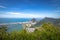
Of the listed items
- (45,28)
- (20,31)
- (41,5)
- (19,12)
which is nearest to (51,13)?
(41,5)

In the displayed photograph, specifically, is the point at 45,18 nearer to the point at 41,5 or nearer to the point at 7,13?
the point at 41,5

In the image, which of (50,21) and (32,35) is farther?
(50,21)

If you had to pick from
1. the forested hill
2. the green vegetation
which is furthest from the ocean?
the forested hill

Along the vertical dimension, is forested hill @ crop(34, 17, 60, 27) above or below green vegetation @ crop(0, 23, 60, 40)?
above

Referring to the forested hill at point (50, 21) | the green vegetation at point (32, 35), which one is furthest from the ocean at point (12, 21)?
the forested hill at point (50, 21)

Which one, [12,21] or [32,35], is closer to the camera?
[32,35]

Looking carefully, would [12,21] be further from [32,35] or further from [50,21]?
[50,21]

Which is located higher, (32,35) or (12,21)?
(12,21)

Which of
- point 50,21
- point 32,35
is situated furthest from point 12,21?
point 50,21

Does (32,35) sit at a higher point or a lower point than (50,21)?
lower

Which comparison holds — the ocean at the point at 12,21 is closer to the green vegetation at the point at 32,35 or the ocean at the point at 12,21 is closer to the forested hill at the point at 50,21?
the green vegetation at the point at 32,35

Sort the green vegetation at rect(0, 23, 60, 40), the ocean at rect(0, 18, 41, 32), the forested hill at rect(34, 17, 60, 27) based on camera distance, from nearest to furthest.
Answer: the green vegetation at rect(0, 23, 60, 40) < the ocean at rect(0, 18, 41, 32) < the forested hill at rect(34, 17, 60, 27)

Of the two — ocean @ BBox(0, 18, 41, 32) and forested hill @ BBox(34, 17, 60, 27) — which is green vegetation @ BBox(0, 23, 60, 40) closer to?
ocean @ BBox(0, 18, 41, 32)
